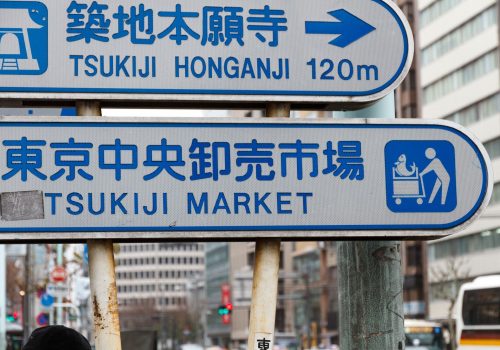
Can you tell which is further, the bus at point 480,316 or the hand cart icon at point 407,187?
the bus at point 480,316

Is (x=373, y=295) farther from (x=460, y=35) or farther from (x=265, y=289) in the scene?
(x=460, y=35)

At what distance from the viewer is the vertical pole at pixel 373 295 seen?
4.55 meters

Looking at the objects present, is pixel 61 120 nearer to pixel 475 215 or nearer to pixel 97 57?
pixel 97 57

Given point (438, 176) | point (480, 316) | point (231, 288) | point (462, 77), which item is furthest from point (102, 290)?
point (231, 288)

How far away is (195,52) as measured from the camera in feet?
12.5

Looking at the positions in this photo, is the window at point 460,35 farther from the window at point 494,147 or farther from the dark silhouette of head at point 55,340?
the dark silhouette of head at point 55,340

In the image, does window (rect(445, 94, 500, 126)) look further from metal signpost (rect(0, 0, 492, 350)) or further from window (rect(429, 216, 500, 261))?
metal signpost (rect(0, 0, 492, 350))

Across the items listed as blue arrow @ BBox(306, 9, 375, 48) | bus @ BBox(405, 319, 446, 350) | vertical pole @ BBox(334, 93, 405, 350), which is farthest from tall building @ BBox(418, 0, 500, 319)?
blue arrow @ BBox(306, 9, 375, 48)

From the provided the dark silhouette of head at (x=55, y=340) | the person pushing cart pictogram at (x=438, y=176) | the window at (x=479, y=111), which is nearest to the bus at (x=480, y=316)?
the person pushing cart pictogram at (x=438, y=176)

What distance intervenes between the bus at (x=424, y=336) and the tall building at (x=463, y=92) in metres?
25.9

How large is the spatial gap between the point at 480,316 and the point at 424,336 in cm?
872

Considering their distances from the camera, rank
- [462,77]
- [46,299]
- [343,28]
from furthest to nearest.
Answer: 1. [462,77]
2. [46,299]
3. [343,28]

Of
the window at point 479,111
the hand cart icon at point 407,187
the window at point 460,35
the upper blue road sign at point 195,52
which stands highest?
the window at point 460,35

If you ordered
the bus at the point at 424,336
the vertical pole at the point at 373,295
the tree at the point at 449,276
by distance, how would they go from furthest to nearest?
1. the tree at the point at 449,276
2. the bus at the point at 424,336
3. the vertical pole at the point at 373,295
